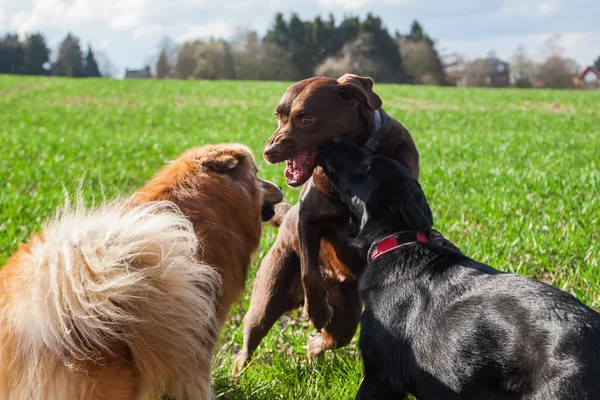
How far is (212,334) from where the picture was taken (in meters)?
3.33

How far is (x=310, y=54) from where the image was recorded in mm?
72125

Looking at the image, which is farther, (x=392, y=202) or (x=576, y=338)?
(x=392, y=202)

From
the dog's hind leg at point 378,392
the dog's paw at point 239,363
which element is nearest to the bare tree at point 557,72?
the dog's paw at point 239,363

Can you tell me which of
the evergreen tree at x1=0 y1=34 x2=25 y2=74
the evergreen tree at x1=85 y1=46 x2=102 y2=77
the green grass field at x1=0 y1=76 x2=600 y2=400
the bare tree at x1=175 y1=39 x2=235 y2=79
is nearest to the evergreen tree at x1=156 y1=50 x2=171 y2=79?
the bare tree at x1=175 y1=39 x2=235 y2=79

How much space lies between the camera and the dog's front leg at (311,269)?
3.72 metres

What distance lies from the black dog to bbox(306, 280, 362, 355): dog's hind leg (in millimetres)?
758

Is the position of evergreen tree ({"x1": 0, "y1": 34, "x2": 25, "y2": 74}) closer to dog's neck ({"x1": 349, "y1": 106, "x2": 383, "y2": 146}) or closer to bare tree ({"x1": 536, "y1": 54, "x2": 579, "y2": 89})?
bare tree ({"x1": 536, "y1": 54, "x2": 579, "y2": 89})

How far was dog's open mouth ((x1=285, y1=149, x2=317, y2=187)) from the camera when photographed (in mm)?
3770

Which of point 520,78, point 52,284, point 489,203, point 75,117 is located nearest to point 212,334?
point 52,284

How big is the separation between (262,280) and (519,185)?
6.63 metres

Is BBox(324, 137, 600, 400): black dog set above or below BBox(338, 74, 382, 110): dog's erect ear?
below

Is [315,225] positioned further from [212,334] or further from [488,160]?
[488,160]

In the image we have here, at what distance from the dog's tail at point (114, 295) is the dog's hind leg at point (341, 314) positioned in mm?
1400

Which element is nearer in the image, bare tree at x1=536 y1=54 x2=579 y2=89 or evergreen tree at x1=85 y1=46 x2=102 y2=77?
bare tree at x1=536 y1=54 x2=579 y2=89
